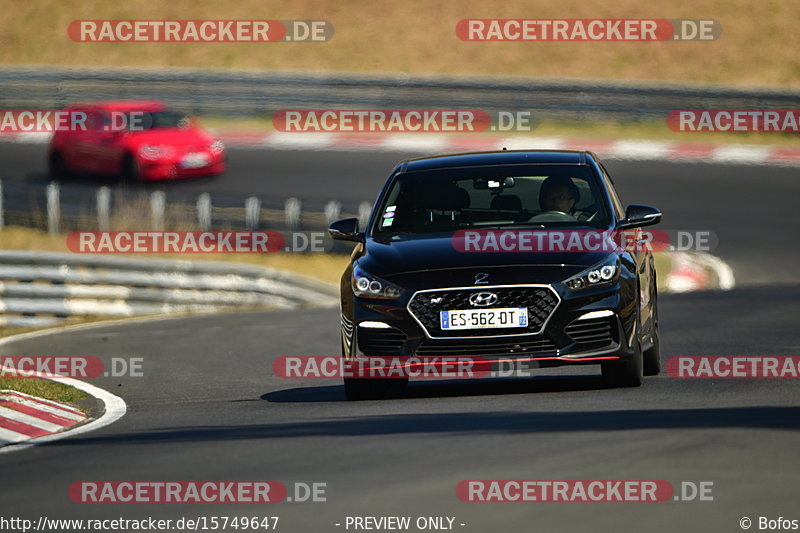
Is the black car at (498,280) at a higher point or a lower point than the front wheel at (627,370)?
higher

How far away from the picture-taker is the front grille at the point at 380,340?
982 centimetres

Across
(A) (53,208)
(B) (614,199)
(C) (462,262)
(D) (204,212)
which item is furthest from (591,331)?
(A) (53,208)

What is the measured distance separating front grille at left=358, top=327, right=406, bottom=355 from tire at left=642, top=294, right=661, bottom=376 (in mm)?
2117

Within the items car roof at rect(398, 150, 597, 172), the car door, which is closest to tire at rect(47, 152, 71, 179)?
car roof at rect(398, 150, 597, 172)

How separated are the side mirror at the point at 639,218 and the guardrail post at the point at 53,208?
16573mm

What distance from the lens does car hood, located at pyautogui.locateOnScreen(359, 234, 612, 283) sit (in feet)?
31.8

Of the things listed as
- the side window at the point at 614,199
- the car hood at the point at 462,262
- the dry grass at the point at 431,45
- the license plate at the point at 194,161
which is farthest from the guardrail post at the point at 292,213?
the dry grass at the point at 431,45

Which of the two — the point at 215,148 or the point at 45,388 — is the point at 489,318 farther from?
the point at 215,148

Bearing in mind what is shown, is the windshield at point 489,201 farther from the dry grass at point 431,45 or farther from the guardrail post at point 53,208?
the dry grass at point 431,45

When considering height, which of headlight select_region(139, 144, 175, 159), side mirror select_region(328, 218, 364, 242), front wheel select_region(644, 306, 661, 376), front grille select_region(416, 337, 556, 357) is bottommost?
front wheel select_region(644, 306, 661, 376)

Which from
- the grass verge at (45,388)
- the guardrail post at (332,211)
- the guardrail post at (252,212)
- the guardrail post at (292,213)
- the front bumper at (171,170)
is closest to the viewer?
the grass verge at (45,388)

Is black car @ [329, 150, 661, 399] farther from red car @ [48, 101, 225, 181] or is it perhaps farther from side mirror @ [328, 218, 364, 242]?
red car @ [48, 101, 225, 181]

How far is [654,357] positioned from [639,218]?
49.0 inches

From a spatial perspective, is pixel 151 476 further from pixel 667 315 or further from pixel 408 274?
pixel 667 315
